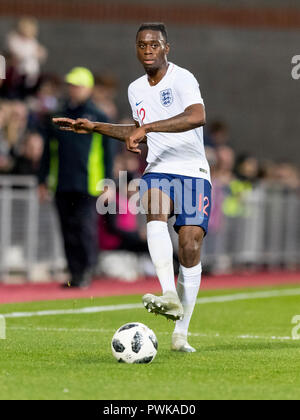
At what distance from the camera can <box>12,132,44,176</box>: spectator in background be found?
52.8 feet

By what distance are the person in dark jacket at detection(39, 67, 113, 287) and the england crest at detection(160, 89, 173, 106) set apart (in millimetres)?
6158

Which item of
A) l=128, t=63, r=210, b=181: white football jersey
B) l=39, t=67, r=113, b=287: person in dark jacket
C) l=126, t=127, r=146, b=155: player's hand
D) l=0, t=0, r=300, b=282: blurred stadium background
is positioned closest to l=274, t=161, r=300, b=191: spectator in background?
l=0, t=0, r=300, b=282: blurred stadium background

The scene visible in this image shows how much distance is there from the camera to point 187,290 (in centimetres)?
839

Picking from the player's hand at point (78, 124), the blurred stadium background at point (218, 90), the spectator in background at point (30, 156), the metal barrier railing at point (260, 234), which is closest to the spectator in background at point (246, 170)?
the blurred stadium background at point (218, 90)

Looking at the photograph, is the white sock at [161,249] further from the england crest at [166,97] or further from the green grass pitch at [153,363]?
the england crest at [166,97]

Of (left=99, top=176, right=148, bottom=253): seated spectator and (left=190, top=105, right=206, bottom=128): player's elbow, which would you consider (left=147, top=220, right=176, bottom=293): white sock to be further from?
(left=99, top=176, right=148, bottom=253): seated spectator

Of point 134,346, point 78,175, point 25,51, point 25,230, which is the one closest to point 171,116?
point 134,346

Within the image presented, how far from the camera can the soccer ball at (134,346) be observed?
7492mm

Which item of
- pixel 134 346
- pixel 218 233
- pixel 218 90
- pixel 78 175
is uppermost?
pixel 218 90

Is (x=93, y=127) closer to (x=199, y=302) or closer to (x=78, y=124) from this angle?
(x=78, y=124)

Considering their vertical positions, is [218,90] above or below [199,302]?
above

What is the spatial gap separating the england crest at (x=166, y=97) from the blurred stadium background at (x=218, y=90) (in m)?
8.25

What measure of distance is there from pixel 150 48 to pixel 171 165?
0.91 metres

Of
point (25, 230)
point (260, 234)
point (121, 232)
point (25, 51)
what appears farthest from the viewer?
point (25, 51)
